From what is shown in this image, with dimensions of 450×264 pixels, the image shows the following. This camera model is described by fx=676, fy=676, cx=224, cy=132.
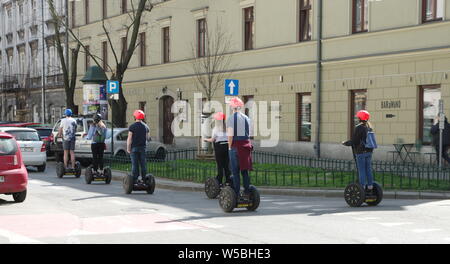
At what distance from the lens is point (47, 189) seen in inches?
632

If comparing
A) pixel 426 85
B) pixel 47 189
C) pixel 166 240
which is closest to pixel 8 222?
pixel 166 240

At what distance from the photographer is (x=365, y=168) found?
1245 cm

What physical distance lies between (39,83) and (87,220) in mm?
44037

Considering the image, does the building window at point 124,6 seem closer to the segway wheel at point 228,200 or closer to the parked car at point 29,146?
the parked car at point 29,146

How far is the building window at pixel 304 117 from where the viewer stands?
27406 mm

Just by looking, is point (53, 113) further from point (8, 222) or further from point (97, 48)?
point (8, 222)

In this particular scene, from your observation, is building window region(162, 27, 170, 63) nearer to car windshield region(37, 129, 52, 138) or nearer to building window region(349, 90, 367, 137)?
car windshield region(37, 129, 52, 138)

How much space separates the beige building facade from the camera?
22.6 metres

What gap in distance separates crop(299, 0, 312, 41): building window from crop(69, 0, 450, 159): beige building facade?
0.04 meters

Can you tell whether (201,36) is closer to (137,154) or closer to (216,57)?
(216,57)

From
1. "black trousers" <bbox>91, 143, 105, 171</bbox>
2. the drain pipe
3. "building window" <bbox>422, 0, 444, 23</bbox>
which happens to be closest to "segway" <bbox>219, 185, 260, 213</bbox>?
"black trousers" <bbox>91, 143, 105, 171</bbox>

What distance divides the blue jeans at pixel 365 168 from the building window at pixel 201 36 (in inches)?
862

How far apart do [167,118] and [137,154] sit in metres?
23.0

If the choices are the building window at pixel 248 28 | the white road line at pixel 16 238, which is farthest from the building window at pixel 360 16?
the white road line at pixel 16 238
